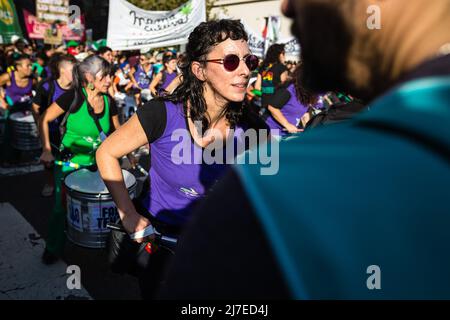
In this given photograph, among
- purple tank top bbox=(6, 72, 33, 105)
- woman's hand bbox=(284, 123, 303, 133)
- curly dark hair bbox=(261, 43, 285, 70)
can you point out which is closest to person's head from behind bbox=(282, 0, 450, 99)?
woman's hand bbox=(284, 123, 303, 133)

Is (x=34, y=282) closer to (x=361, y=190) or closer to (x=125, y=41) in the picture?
(x=361, y=190)

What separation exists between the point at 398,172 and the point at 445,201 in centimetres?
6

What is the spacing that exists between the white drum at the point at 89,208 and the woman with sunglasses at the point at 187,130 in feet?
4.08

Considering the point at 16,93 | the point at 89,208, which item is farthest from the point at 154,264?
the point at 16,93

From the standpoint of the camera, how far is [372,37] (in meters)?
0.58

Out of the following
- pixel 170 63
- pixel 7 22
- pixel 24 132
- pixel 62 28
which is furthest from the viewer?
pixel 62 28

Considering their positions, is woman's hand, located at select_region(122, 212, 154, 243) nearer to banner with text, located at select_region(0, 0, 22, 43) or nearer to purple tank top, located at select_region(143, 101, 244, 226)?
purple tank top, located at select_region(143, 101, 244, 226)

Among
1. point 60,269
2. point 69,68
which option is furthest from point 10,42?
point 60,269

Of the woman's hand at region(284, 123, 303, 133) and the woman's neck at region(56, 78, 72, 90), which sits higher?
the woman's neck at region(56, 78, 72, 90)

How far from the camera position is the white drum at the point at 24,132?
635cm

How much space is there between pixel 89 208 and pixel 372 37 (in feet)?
10.8

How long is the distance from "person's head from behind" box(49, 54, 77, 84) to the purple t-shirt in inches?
151

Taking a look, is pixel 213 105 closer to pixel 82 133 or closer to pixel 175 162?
pixel 175 162

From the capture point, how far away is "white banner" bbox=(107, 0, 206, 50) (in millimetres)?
6832
